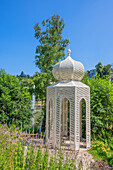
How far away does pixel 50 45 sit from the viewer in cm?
891

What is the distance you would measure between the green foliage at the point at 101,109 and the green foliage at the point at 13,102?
10.9 ft

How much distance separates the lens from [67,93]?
513 cm

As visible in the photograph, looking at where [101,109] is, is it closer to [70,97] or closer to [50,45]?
[70,97]

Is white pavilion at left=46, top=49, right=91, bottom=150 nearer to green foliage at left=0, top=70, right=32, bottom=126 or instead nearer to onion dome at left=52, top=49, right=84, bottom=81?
onion dome at left=52, top=49, right=84, bottom=81

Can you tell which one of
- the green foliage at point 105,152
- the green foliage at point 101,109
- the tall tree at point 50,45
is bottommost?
the green foliage at point 105,152

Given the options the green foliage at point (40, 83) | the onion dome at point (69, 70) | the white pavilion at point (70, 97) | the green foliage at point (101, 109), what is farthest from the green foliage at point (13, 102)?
the green foliage at point (101, 109)

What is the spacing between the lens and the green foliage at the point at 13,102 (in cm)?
694

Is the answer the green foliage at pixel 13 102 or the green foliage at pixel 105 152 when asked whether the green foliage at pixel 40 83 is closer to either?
the green foliage at pixel 13 102

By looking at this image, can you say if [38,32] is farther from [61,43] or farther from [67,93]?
[67,93]

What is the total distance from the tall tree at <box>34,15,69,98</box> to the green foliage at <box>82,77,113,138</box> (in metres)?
3.03

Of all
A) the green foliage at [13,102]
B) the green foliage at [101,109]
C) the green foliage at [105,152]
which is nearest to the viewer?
the green foliage at [105,152]

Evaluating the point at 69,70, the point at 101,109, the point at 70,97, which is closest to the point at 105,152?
the point at 70,97

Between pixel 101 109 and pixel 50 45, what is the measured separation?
4.97 m

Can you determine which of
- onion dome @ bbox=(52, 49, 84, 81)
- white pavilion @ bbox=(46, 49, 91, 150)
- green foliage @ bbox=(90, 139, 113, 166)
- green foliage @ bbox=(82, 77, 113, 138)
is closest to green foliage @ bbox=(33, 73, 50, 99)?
white pavilion @ bbox=(46, 49, 91, 150)
